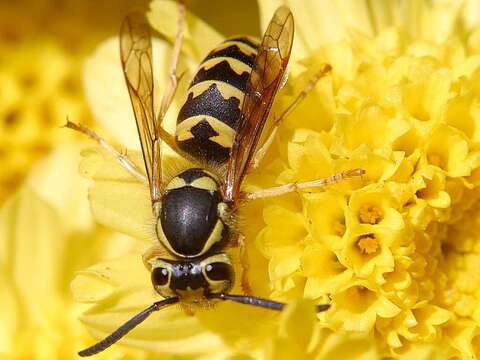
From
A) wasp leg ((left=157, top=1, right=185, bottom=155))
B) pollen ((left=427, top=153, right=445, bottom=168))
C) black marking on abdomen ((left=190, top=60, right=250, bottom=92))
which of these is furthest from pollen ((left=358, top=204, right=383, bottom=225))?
wasp leg ((left=157, top=1, right=185, bottom=155))

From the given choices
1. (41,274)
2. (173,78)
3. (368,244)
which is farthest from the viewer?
(41,274)

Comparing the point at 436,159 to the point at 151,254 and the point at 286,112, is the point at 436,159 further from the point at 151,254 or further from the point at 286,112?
the point at 151,254

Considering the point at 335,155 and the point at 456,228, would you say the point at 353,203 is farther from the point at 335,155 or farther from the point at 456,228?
the point at 456,228

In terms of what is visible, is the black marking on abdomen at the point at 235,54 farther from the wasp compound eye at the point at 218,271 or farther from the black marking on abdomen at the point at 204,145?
the wasp compound eye at the point at 218,271

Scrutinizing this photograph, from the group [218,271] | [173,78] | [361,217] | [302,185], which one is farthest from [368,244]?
[173,78]

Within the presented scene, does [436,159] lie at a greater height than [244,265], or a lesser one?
greater

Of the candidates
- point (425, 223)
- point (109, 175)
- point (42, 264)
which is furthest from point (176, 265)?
point (42, 264)

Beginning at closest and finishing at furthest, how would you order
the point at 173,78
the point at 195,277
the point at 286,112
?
the point at 195,277 < the point at 286,112 < the point at 173,78
